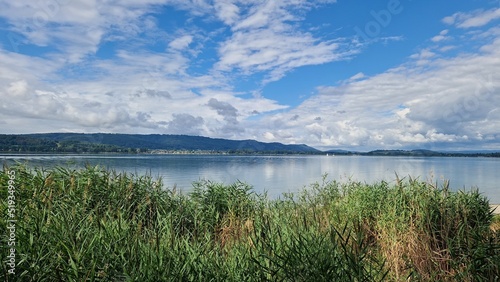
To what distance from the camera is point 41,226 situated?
621 cm

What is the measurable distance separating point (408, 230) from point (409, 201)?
170 centimetres

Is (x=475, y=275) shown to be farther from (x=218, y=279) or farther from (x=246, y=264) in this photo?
(x=218, y=279)

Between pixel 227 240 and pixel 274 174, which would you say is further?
pixel 274 174

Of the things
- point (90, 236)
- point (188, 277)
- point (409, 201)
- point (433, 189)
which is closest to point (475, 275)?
point (409, 201)

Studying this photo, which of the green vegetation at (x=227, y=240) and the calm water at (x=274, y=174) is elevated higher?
the green vegetation at (x=227, y=240)

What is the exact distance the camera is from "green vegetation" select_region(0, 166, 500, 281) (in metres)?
5.44

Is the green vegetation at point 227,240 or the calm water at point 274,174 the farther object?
the calm water at point 274,174

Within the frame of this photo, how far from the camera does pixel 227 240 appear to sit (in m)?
8.64

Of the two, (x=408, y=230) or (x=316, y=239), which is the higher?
(x=316, y=239)

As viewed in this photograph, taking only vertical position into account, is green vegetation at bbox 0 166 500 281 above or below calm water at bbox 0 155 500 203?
above

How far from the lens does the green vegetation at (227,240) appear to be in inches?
214

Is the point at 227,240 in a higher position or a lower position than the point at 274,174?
higher

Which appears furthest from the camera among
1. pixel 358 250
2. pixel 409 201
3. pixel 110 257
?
pixel 409 201

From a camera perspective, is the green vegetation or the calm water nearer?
the green vegetation
